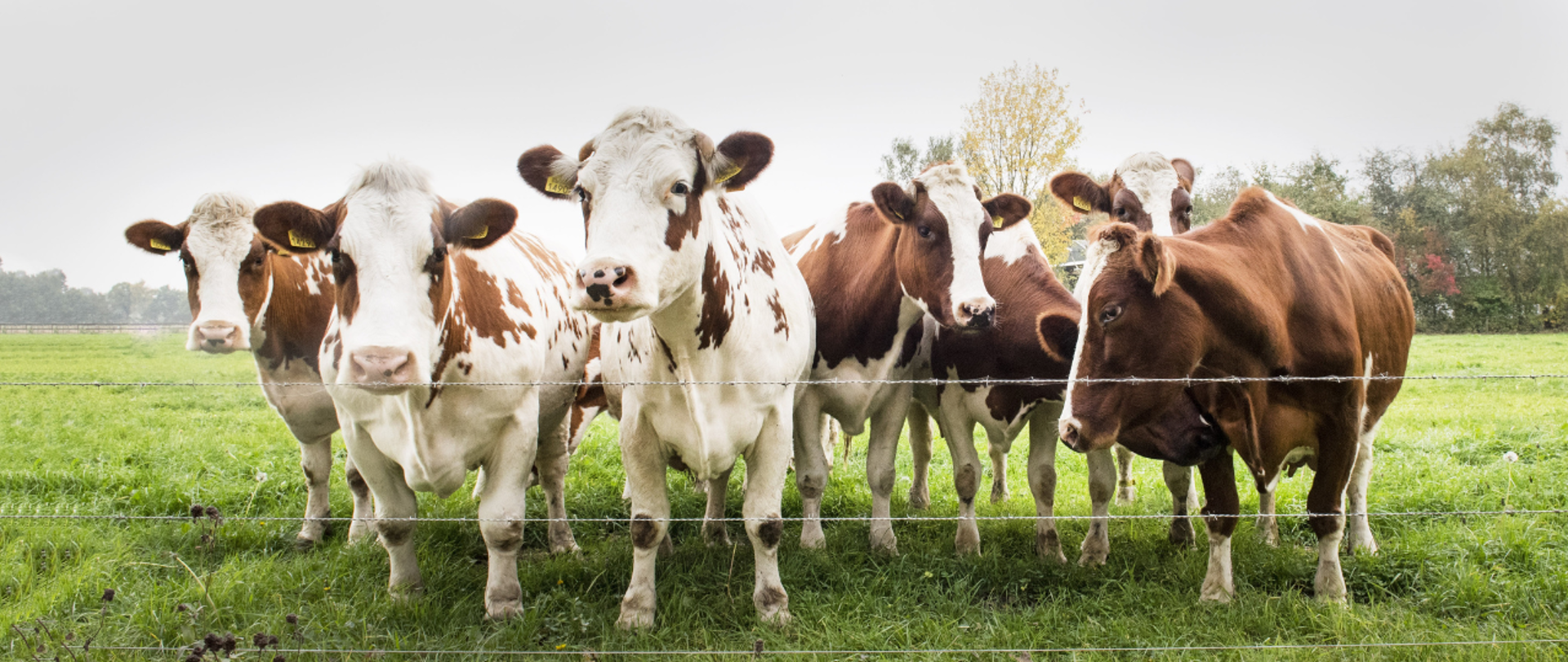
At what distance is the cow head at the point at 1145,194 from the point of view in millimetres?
5133

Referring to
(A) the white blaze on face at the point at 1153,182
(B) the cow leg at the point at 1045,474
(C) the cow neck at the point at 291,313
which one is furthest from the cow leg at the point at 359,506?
(A) the white blaze on face at the point at 1153,182

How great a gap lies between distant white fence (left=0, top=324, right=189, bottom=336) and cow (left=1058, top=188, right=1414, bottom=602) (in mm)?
4402

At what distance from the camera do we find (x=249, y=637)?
348cm

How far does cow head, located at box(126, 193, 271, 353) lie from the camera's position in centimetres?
421

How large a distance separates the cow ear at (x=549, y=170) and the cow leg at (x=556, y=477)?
1742mm

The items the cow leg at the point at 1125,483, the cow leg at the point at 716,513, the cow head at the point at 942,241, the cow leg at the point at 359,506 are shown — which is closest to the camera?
the cow head at the point at 942,241

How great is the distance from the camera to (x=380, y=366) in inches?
121

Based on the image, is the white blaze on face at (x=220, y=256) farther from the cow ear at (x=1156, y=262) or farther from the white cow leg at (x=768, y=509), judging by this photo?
the cow ear at (x=1156, y=262)

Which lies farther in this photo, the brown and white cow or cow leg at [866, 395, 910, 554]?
cow leg at [866, 395, 910, 554]

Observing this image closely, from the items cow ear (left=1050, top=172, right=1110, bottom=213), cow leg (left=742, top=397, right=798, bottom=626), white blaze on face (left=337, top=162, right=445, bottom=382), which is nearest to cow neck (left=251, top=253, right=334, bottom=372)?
white blaze on face (left=337, top=162, right=445, bottom=382)

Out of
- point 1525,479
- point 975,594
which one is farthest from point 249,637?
point 1525,479

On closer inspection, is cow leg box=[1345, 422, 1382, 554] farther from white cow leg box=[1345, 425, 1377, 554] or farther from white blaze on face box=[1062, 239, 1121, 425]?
white blaze on face box=[1062, 239, 1121, 425]

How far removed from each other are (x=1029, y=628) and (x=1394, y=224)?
2358 centimetres

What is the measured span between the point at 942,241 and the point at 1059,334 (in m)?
0.77
